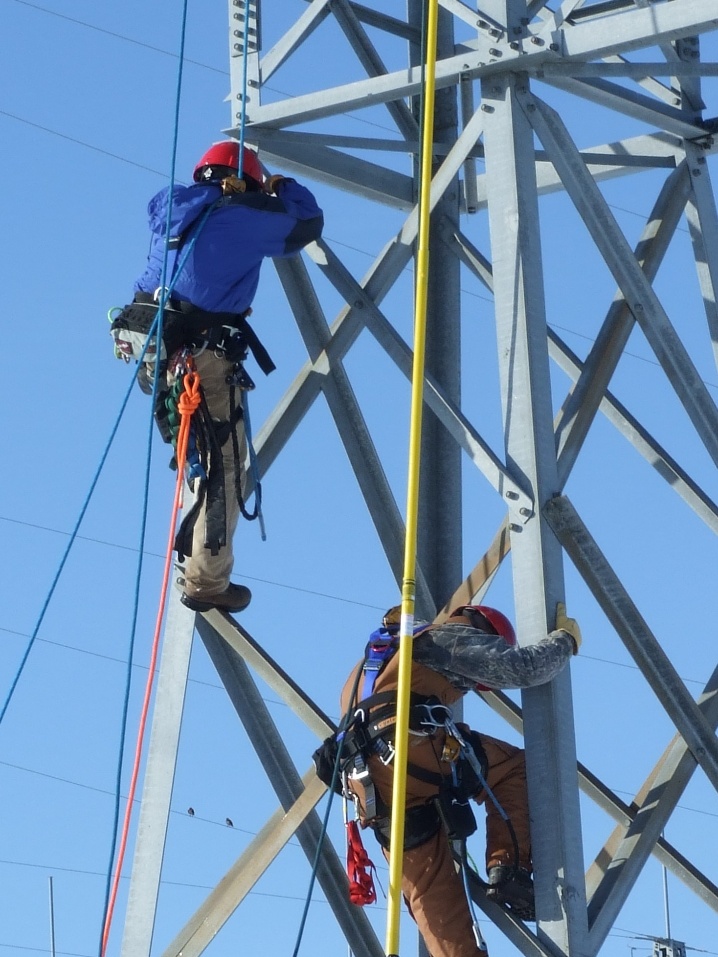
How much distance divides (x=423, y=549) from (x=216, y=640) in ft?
4.02

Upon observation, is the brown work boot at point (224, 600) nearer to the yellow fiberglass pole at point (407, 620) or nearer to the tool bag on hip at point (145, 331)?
the tool bag on hip at point (145, 331)

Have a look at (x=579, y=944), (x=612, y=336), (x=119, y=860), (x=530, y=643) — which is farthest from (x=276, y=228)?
(x=579, y=944)

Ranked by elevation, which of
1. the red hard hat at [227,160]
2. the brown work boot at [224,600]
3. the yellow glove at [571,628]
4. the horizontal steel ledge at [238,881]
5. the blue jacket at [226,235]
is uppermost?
the red hard hat at [227,160]

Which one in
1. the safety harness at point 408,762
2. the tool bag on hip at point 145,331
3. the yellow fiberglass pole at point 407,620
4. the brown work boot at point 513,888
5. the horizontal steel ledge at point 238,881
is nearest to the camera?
the yellow fiberglass pole at point 407,620

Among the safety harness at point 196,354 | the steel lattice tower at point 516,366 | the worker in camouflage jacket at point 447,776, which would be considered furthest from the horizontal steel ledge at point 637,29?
the worker in camouflage jacket at point 447,776

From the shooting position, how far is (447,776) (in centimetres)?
850

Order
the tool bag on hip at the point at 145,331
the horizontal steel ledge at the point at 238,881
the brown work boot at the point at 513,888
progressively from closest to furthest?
the brown work boot at the point at 513,888, the horizontal steel ledge at the point at 238,881, the tool bag on hip at the point at 145,331

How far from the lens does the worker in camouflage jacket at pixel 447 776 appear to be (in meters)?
8.33

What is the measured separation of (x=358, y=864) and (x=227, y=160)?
142 inches

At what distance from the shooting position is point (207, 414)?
31.7ft

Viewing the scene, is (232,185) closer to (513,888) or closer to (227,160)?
(227,160)

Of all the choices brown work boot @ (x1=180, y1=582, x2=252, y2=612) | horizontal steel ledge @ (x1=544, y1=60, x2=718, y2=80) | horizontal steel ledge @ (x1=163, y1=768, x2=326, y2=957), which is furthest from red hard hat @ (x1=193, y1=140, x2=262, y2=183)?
horizontal steel ledge @ (x1=163, y1=768, x2=326, y2=957)

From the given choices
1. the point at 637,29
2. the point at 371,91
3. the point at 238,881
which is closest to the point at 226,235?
the point at 371,91

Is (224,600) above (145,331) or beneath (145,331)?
beneath
